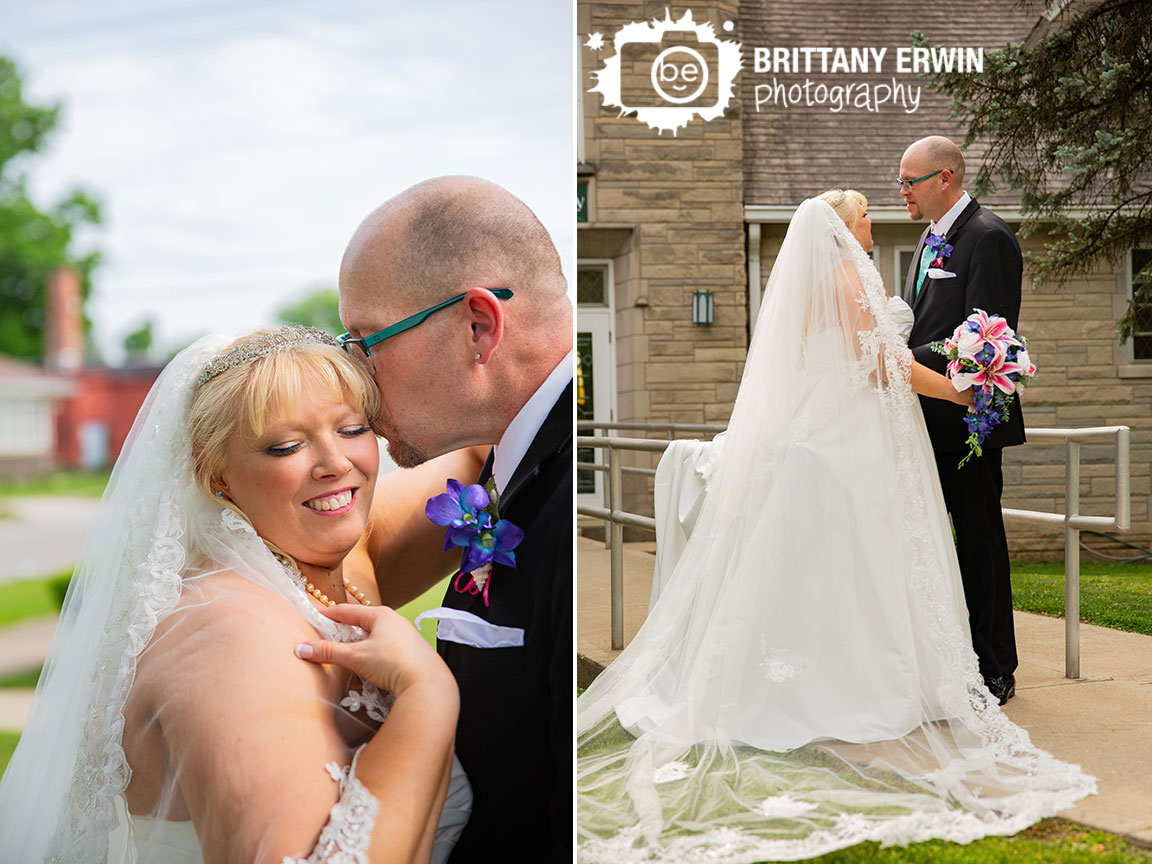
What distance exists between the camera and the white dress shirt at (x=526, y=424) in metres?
1.48

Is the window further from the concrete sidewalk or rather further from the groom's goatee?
the groom's goatee

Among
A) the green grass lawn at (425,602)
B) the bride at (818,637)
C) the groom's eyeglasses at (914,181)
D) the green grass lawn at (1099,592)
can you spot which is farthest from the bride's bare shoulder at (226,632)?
the green grass lawn at (1099,592)

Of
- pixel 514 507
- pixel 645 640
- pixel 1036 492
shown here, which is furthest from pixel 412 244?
pixel 1036 492

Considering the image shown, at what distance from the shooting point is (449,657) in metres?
1.47

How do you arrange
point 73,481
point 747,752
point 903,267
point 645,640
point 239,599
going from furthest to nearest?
point 903,267 < point 645,640 < point 747,752 < point 239,599 < point 73,481

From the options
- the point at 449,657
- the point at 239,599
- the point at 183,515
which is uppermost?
the point at 183,515

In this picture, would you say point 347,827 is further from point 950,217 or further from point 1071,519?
point 1071,519

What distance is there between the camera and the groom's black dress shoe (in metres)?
3.34

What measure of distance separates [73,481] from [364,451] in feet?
1.18

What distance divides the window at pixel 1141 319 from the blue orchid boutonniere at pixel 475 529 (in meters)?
6.70

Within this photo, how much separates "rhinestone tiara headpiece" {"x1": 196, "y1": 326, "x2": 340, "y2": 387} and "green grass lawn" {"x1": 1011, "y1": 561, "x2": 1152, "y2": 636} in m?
4.82

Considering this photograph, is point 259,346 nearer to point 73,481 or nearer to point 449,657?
point 73,481

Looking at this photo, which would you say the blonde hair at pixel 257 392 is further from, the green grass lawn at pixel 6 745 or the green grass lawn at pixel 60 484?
the green grass lawn at pixel 6 745

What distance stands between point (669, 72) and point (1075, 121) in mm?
2743
